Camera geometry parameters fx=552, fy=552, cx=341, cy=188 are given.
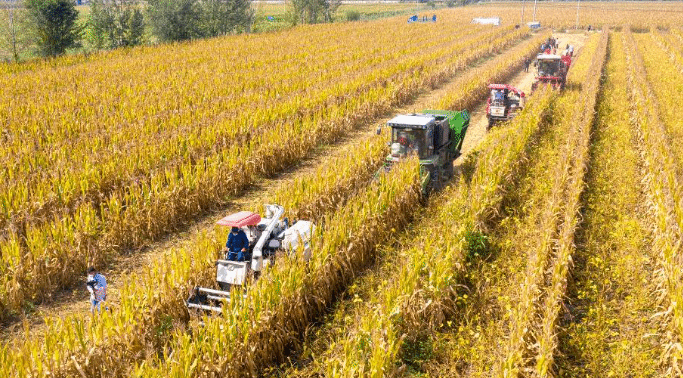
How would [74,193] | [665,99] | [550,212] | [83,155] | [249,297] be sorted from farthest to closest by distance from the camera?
[665,99] < [83,155] < [74,193] < [550,212] < [249,297]

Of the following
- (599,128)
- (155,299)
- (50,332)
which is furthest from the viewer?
(599,128)

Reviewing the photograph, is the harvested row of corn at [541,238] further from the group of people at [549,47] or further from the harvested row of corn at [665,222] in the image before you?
the group of people at [549,47]

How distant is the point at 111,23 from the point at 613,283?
4123cm

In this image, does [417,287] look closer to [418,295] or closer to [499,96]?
[418,295]

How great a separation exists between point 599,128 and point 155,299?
59.5ft

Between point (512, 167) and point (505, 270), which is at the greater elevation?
point (512, 167)

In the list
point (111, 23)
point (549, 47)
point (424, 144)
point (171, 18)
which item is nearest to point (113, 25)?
point (111, 23)

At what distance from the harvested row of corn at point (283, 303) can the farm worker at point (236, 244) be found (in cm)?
87

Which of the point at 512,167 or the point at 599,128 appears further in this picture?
the point at 599,128

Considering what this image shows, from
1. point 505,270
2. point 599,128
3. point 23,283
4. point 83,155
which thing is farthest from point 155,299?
point 599,128

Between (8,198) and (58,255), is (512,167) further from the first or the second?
(8,198)

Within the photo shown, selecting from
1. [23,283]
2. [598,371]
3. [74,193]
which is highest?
[74,193]

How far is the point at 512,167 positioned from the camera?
1544 cm

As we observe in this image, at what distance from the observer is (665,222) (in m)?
11.3
